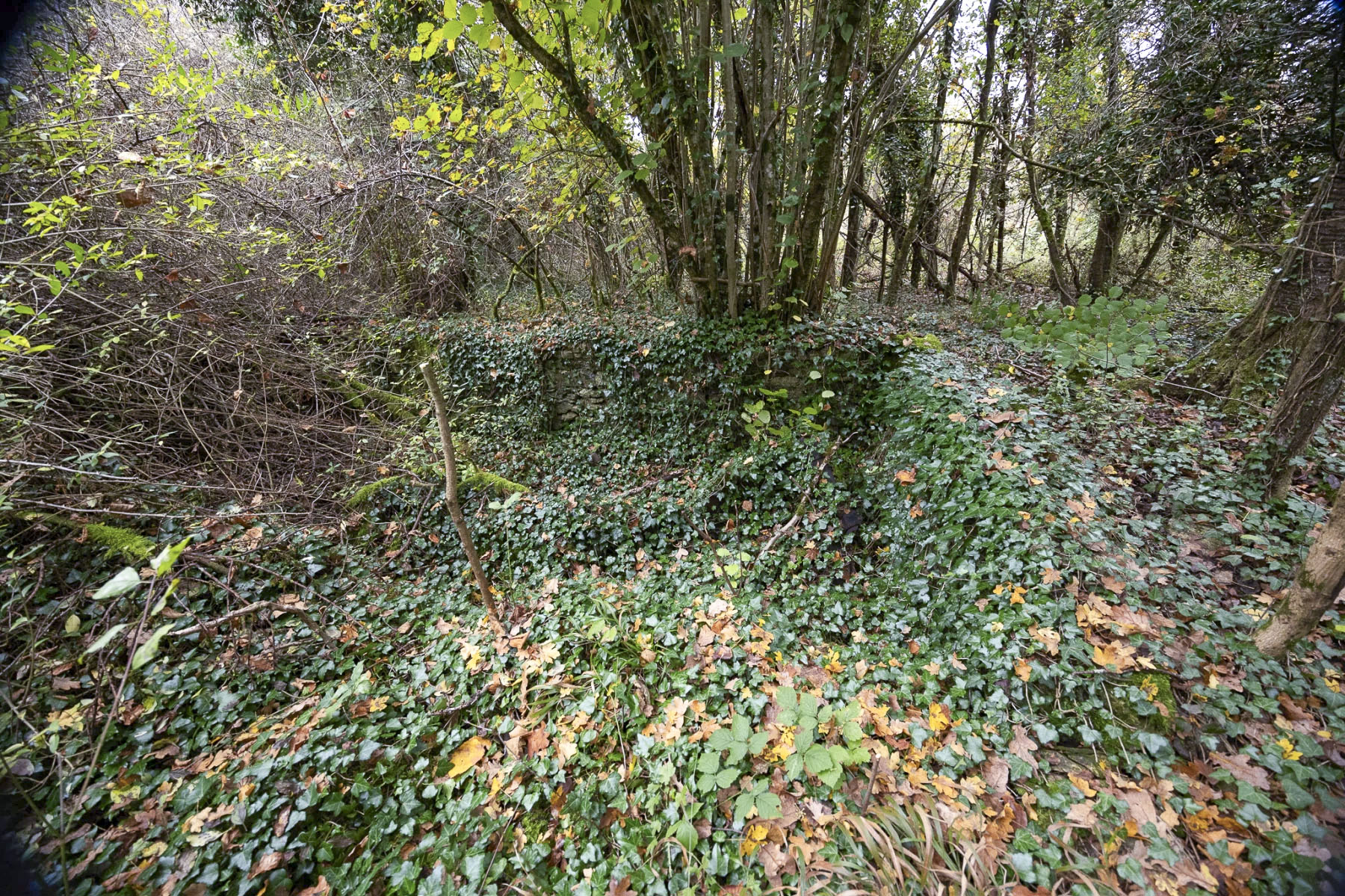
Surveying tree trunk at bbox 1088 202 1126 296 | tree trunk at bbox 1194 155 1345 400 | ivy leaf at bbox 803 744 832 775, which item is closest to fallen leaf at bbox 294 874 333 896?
ivy leaf at bbox 803 744 832 775

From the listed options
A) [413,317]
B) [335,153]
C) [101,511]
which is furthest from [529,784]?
[335,153]

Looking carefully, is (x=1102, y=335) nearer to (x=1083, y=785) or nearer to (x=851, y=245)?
(x=1083, y=785)

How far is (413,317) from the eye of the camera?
713cm

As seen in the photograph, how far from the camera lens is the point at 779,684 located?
252 cm

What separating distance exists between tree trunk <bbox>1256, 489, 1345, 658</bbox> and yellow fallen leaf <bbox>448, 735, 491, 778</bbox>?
3.56 metres

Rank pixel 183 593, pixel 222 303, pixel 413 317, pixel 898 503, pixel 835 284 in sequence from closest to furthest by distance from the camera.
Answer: pixel 183 593
pixel 898 503
pixel 222 303
pixel 835 284
pixel 413 317

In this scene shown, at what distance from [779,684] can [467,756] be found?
1659 mm

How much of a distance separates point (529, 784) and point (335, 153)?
836cm

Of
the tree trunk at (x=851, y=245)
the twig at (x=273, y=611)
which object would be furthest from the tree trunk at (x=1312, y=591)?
the tree trunk at (x=851, y=245)

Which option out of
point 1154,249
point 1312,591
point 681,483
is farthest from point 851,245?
point 1312,591

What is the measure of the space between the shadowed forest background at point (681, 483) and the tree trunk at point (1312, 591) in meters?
0.02

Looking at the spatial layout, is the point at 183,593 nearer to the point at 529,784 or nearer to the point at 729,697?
the point at 529,784

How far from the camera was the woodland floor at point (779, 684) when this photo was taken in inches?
69.7

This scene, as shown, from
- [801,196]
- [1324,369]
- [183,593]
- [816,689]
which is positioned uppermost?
[801,196]
